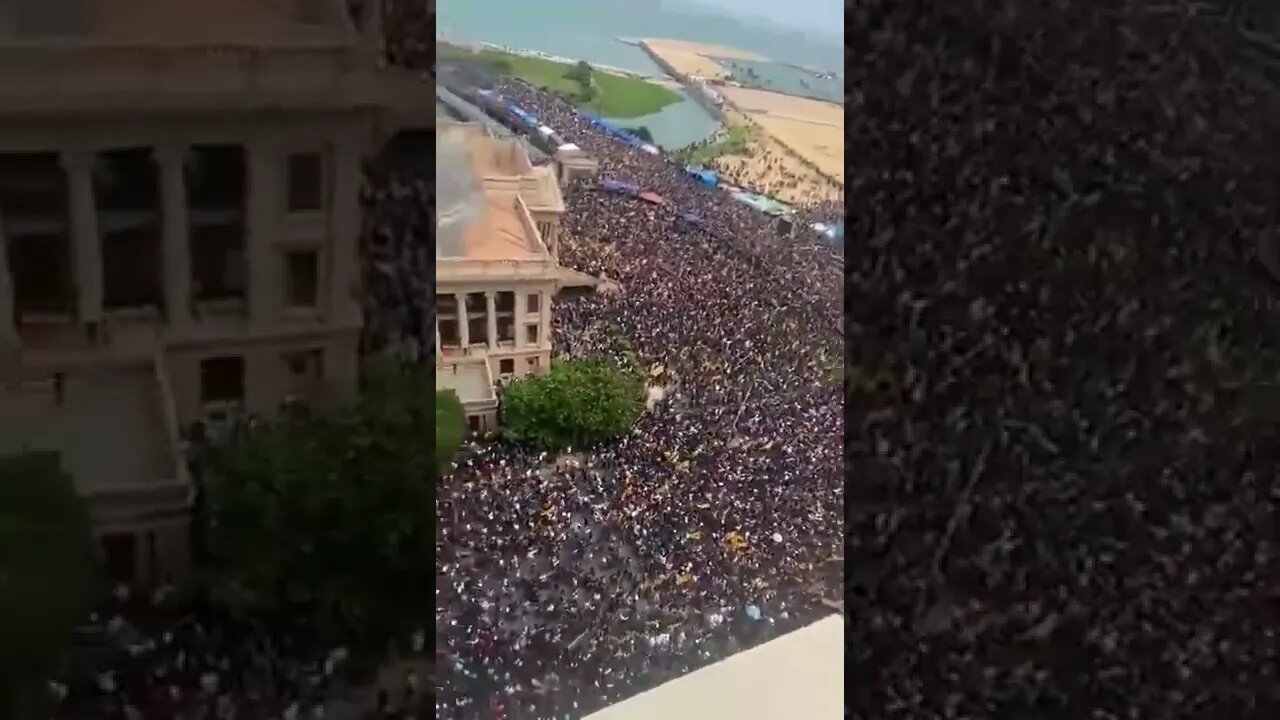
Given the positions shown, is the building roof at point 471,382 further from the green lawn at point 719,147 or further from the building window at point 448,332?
the green lawn at point 719,147

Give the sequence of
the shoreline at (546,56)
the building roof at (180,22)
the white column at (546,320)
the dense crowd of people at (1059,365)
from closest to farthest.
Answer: the building roof at (180,22) → the dense crowd of people at (1059,365) → the shoreline at (546,56) → the white column at (546,320)

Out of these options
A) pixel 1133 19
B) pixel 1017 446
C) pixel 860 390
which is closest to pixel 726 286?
pixel 860 390

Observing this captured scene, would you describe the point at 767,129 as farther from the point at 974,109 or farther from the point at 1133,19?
the point at 1133,19

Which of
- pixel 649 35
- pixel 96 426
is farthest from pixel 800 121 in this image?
pixel 96 426

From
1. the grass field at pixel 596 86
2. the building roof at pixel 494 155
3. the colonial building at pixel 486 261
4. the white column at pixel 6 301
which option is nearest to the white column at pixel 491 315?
the colonial building at pixel 486 261

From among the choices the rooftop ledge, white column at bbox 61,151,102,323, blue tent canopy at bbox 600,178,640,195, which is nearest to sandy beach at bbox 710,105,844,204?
blue tent canopy at bbox 600,178,640,195

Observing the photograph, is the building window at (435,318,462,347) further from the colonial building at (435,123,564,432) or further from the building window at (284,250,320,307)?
the building window at (284,250,320,307)
